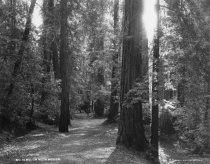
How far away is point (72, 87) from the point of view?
3006 centimetres

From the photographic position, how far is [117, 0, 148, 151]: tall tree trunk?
12117 millimetres

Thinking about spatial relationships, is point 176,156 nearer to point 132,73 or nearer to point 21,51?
point 132,73

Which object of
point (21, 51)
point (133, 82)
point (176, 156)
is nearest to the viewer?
point (133, 82)

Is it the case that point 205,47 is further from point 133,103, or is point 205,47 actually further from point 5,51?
point 5,51

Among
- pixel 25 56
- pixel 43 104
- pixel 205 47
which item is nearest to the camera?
pixel 205 47

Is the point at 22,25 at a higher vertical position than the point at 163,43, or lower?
higher

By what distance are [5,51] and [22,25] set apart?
231 centimetres

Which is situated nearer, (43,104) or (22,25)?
(22,25)

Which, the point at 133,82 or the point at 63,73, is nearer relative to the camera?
the point at 133,82

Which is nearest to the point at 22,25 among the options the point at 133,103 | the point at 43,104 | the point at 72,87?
the point at 43,104

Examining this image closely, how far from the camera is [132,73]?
1217 cm

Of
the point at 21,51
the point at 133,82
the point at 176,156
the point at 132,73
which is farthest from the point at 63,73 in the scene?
the point at 176,156

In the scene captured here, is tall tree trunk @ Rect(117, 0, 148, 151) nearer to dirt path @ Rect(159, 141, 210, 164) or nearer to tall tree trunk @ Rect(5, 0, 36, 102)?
dirt path @ Rect(159, 141, 210, 164)

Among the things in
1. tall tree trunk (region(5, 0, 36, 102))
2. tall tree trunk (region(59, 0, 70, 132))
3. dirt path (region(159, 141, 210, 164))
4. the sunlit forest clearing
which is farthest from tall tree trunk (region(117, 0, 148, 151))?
tall tree trunk (region(59, 0, 70, 132))
